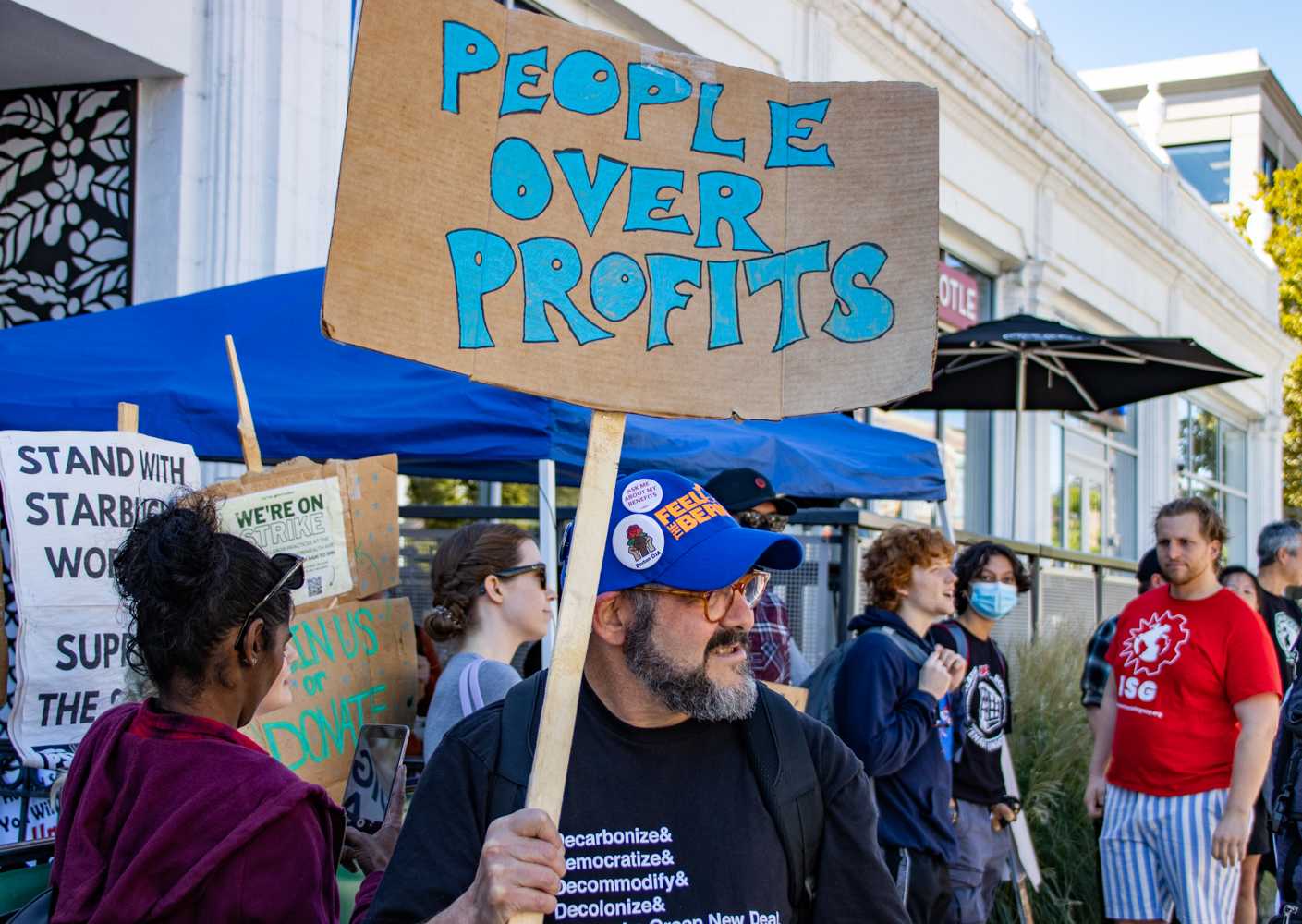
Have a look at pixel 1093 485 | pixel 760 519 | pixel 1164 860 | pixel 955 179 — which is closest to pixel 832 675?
pixel 760 519

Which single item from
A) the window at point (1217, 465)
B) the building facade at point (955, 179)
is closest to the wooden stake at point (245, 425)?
the building facade at point (955, 179)

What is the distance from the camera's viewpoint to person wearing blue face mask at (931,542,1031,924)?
5.16 meters

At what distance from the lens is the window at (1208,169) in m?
29.0

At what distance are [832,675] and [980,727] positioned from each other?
96cm

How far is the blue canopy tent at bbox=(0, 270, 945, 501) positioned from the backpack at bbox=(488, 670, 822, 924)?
2214mm

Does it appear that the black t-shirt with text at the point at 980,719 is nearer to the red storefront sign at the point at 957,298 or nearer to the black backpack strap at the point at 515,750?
the black backpack strap at the point at 515,750

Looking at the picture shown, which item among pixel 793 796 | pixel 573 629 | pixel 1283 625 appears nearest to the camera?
pixel 573 629

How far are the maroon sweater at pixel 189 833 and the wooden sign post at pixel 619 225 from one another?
0.73m

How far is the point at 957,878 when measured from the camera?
16.7 feet

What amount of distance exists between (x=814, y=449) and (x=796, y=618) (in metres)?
1.07

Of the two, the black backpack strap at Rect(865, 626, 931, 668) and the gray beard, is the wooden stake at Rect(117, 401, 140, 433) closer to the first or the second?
the gray beard

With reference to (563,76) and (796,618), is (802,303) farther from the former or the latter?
(796,618)

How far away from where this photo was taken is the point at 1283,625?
692 centimetres

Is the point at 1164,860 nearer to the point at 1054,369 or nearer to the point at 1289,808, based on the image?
the point at 1289,808
